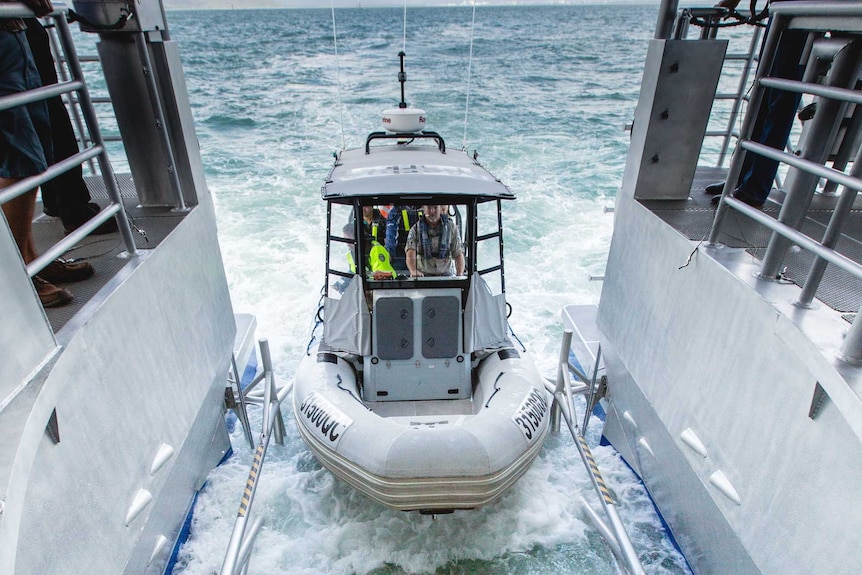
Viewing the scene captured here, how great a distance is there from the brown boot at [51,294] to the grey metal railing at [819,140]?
121 inches

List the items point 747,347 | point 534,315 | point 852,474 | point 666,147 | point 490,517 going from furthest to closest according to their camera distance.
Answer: point 534,315, point 490,517, point 666,147, point 747,347, point 852,474

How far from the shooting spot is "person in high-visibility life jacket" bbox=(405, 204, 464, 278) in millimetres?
4086

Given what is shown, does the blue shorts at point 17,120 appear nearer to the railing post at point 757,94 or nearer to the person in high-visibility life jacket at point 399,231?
the person in high-visibility life jacket at point 399,231

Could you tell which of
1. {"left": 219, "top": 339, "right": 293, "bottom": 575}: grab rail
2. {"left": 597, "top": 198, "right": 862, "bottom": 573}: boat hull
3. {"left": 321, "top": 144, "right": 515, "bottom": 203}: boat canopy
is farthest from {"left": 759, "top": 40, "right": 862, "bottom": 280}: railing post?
{"left": 219, "top": 339, "right": 293, "bottom": 575}: grab rail

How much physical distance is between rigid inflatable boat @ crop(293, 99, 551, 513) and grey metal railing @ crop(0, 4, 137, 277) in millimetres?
1499

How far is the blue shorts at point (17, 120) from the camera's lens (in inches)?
80.5

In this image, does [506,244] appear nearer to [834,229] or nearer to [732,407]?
[732,407]

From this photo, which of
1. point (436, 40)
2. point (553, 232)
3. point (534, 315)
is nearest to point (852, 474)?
point (534, 315)

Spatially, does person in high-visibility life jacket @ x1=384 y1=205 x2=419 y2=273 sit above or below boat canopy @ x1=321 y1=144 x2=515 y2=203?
below

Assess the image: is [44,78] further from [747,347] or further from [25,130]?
[747,347]

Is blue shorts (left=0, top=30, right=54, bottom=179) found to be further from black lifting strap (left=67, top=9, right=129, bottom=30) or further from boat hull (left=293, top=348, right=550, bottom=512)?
boat hull (left=293, top=348, right=550, bottom=512)

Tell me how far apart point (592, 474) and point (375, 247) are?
236cm

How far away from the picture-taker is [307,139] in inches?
552

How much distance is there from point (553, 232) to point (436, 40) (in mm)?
29367
